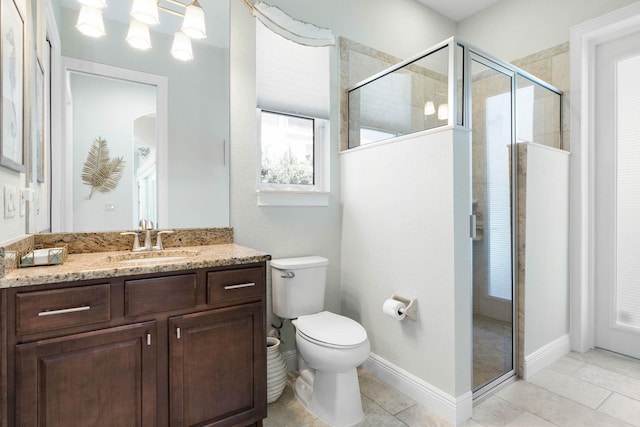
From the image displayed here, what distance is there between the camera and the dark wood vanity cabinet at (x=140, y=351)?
3.83ft

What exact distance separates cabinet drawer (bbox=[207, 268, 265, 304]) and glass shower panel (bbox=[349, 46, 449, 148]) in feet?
4.23

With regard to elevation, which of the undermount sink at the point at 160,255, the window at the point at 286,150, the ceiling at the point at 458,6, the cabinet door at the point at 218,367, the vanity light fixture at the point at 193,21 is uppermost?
the ceiling at the point at 458,6

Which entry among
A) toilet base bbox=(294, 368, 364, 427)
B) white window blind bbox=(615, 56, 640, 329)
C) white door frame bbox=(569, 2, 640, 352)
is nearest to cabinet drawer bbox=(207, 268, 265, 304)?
toilet base bbox=(294, 368, 364, 427)

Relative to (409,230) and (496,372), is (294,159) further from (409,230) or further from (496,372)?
(496,372)

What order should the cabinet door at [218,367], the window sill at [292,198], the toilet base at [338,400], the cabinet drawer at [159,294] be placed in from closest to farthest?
1. the cabinet drawer at [159,294]
2. the cabinet door at [218,367]
3. the toilet base at [338,400]
4. the window sill at [292,198]

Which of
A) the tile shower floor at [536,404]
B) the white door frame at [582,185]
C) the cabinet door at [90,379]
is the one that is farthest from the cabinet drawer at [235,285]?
the white door frame at [582,185]

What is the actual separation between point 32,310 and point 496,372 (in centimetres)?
245

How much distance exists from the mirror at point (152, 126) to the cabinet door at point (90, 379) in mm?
731

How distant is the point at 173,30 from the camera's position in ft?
6.33

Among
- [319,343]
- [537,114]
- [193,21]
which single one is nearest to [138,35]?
[193,21]

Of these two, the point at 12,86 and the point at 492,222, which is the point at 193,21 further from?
the point at 492,222

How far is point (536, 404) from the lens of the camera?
196 centimetres

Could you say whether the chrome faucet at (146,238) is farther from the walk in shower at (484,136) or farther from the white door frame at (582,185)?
the white door frame at (582,185)

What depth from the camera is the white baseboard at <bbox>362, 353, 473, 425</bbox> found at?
1.82 m
